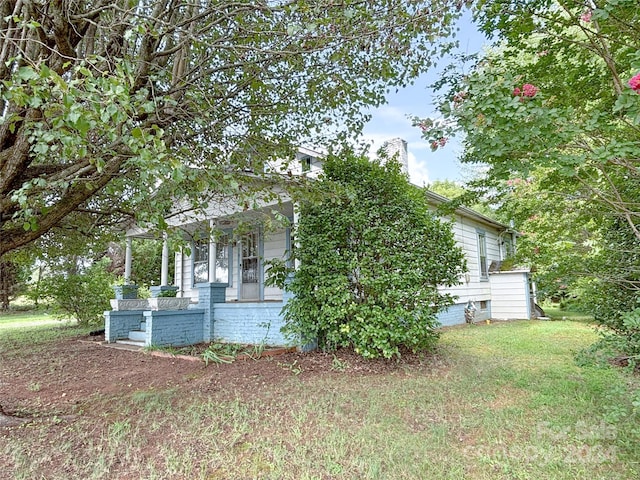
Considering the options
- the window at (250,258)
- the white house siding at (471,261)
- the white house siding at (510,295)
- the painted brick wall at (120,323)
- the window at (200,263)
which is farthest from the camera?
the white house siding at (510,295)

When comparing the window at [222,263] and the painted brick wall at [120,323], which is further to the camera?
the window at [222,263]

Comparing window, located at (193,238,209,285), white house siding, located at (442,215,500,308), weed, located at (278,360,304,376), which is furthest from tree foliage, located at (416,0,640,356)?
window, located at (193,238,209,285)

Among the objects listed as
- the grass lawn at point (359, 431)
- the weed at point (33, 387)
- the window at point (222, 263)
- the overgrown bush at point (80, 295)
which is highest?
the window at point (222, 263)

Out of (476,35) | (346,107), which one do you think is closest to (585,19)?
(476,35)

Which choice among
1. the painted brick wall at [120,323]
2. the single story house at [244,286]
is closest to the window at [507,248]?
the single story house at [244,286]

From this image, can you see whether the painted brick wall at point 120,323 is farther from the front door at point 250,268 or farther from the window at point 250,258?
the window at point 250,258

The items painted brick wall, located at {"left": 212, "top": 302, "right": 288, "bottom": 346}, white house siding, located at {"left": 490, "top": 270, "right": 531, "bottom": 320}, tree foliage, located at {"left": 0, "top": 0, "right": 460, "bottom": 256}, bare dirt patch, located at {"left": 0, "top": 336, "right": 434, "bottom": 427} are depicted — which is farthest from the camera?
white house siding, located at {"left": 490, "top": 270, "right": 531, "bottom": 320}

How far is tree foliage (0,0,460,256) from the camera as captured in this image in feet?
8.83

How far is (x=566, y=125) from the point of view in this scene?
2.52 m

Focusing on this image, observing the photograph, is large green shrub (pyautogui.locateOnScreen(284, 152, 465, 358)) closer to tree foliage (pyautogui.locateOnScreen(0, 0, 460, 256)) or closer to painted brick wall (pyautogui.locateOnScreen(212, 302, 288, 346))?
painted brick wall (pyautogui.locateOnScreen(212, 302, 288, 346))

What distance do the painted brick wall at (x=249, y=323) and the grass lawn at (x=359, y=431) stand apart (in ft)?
6.74

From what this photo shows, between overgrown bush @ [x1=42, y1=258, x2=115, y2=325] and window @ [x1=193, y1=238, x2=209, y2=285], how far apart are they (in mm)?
2782

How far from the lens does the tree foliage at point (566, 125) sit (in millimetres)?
2520

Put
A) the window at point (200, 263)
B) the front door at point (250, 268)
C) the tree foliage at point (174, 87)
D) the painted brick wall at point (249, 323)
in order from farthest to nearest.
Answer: the window at point (200, 263), the front door at point (250, 268), the painted brick wall at point (249, 323), the tree foliage at point (174, 87)
